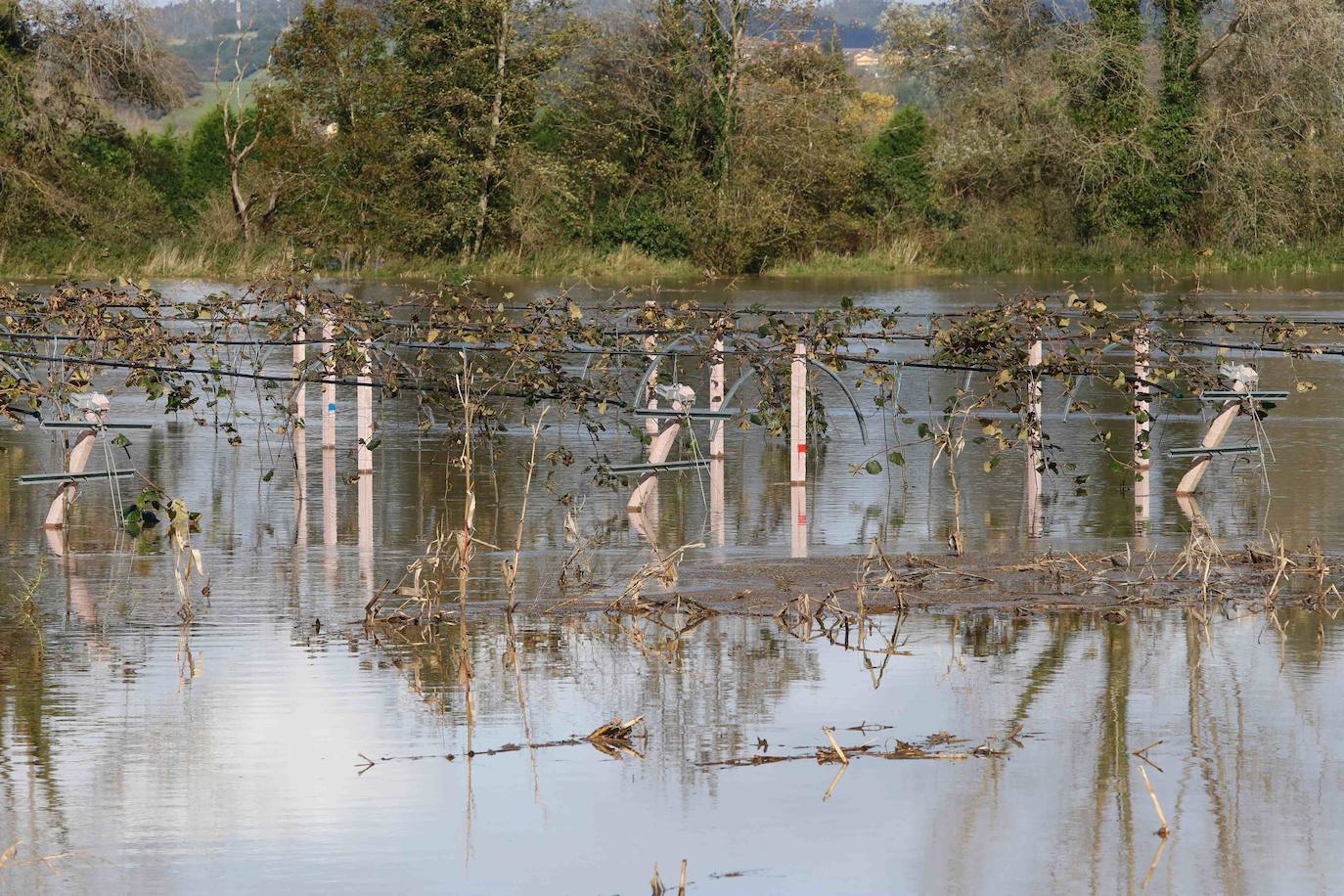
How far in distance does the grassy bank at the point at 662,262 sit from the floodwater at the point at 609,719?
141ft

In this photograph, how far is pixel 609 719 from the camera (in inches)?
300

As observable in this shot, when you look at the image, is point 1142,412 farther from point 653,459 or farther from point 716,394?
point 653,459

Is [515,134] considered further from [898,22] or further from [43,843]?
[43,843]

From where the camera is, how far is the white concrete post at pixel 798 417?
570 inches

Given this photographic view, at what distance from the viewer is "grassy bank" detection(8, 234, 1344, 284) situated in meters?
54.5

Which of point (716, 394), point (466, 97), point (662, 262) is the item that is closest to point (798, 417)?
point (716, 394)

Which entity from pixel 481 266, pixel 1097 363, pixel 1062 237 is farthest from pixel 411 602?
pixel 1062 237

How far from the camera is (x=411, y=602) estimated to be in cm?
953

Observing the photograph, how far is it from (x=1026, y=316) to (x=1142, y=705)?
6963 mm

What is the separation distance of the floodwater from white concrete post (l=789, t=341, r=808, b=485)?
2.03 metres

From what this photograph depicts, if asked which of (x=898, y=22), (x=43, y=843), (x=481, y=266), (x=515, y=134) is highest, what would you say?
(x=898, y=22)

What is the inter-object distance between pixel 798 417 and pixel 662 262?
150 ft

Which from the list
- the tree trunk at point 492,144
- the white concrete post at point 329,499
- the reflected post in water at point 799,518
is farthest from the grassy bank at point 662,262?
the reflected post in water at point 799,518

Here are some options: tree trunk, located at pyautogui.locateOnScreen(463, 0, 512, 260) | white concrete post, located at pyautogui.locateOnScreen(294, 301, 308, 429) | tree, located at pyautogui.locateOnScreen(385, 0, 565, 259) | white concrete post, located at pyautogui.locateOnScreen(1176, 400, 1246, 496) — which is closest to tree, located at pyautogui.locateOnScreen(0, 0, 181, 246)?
tree, located at pyautogui.locateOnScreen(385, 0, 565, 259)
